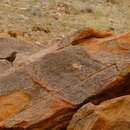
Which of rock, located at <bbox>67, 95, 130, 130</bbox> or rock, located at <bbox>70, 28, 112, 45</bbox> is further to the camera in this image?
rock, located at <bbox>70, 28, 112, 45</bbox>

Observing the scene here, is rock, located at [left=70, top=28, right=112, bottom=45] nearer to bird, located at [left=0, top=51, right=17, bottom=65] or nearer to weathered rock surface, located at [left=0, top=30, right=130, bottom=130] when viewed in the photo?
weathered rock surface, located at [left=0, top=30, right=130, bottom=130]

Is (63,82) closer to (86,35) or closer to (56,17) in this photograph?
(86,35)

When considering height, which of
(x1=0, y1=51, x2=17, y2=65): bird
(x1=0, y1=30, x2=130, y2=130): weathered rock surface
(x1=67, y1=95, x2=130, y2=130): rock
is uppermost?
(x1=67, y1=95, x2=130, y2=130): rock

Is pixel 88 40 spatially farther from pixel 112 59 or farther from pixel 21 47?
pixel 21 47

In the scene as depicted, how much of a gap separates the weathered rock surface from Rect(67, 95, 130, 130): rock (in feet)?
2.05

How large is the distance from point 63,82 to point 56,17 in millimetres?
12399

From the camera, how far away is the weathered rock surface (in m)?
10.2

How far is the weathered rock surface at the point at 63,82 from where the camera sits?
10.2 metres

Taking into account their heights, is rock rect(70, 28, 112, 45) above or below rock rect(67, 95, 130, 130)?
below

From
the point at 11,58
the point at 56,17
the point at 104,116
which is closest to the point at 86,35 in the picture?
the point at 11,58

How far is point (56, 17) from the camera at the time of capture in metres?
22.9

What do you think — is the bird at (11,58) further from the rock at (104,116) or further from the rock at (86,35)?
the rock at (104,116)

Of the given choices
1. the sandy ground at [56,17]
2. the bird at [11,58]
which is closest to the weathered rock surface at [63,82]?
the bird at [11,58]

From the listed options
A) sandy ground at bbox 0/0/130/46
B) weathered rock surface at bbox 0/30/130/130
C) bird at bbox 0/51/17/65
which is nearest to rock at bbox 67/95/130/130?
weathered rock surface at bbox 0/30/130/130
